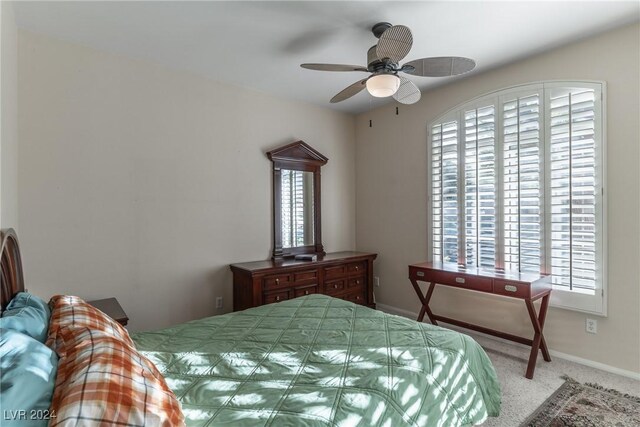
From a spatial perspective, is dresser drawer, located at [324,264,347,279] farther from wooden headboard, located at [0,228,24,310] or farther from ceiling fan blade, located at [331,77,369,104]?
wooden headboard, located at [0,228,24,310]

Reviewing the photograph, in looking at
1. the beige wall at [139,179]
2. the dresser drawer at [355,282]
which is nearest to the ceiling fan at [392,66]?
the beige wall at [139,179]

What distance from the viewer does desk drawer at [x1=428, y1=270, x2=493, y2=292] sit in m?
2.80

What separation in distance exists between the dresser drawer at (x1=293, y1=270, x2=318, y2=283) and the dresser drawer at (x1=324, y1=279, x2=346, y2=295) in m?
0.19

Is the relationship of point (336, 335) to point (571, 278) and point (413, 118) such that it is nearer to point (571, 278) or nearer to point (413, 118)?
point (571, 278)

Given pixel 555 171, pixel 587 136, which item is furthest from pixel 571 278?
pixel 587 136

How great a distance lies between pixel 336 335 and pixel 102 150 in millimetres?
2511

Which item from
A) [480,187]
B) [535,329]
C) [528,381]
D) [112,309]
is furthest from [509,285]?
[112,309]

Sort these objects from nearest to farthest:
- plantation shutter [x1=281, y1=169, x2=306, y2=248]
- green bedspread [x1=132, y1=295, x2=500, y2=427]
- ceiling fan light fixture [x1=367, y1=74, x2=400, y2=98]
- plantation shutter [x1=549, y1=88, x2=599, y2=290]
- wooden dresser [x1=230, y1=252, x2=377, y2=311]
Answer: green bedspread [x1=132, y1=295, x2=500, y2=427] → ceiling fan light fixture [x1=367, y1=74, x2=400, y2=98] → plantation shutter [x1=549, y1=88, x2=599, y2=290] → wooden dresser [x1=230, y1=252, x2=377, y2=311] → plantation shutter [x1=281, y1=169, x2=306, y2=248]

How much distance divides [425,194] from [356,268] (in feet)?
4.13

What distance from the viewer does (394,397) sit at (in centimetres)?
135

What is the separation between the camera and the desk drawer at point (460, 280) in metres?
2.80

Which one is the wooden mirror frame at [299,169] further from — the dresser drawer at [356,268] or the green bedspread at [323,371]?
the green bedspread at [323,371]

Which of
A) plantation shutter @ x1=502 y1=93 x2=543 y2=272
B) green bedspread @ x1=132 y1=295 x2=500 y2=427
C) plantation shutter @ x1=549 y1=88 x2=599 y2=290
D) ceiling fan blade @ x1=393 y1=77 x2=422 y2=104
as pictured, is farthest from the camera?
plantation shutter @ x1=502 y1=93 x2=543 y2=272

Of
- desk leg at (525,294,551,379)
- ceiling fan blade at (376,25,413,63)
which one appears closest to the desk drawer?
desk leg at (525,294,551,379)
